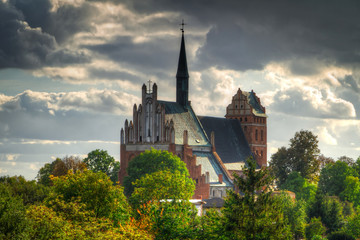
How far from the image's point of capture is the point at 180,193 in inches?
3654

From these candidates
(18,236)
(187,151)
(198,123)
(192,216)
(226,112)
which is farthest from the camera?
(226,112)

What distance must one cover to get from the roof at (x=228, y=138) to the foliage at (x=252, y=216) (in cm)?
7197

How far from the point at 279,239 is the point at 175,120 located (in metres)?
67.1

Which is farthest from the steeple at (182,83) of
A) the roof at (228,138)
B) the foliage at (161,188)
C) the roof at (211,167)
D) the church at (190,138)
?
the foliage at (161,188)

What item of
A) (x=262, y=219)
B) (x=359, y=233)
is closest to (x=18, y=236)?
(x=262, y=219)

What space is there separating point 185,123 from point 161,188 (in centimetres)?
3662

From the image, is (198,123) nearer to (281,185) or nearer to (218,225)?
(281,185)

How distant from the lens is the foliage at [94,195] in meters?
71.2

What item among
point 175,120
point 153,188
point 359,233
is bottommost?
point 359,233

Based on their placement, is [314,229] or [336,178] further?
[336,178]

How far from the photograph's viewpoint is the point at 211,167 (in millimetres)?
124188

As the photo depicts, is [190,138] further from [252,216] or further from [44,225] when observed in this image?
[44,225]

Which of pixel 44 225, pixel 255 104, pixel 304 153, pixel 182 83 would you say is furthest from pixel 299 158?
pixel 44 225

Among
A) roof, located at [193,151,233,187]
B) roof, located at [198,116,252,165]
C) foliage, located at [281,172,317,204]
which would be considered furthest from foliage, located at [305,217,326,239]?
roof, located at [198,116,252,165]
